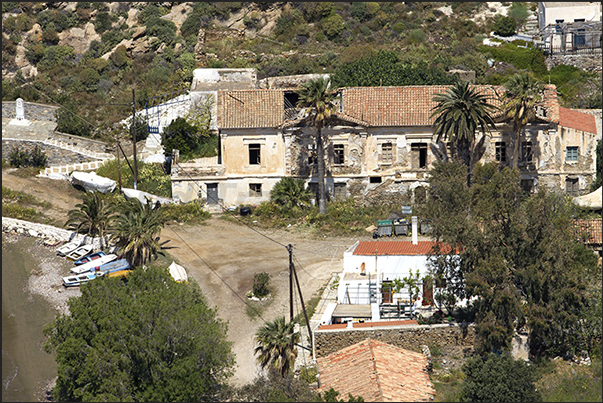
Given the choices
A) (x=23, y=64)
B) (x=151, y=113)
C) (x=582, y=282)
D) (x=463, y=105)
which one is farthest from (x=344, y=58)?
(x=582, y=282)

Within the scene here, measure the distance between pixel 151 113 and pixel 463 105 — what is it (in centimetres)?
2326

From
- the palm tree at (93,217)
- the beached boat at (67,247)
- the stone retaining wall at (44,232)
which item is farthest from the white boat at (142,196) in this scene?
the beached boat at (67,247)

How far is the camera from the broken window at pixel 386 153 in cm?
5719

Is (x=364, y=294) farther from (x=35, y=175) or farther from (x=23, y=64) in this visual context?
(x=23, y=64)

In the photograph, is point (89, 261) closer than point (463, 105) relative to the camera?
Yes

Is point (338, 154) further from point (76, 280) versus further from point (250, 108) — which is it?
point (76, 280)

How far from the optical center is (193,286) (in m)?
47.5

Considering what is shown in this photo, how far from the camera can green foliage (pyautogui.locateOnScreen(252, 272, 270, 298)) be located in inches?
1851

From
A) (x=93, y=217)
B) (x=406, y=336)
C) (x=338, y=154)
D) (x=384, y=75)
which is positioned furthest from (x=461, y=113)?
(x=93, y=217)

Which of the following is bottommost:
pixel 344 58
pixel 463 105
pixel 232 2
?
pixel 463 105

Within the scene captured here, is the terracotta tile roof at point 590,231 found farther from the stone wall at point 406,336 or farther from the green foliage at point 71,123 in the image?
the green foliage at point 71,123

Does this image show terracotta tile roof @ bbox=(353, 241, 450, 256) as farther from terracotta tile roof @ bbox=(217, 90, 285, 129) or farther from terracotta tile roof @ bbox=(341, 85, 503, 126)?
terracotta tile roof @ bbox=(217, 90, 285, 129)

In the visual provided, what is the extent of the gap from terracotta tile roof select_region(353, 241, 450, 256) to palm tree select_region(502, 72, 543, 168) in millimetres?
11094

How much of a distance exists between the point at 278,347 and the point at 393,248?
1099 centimetres
